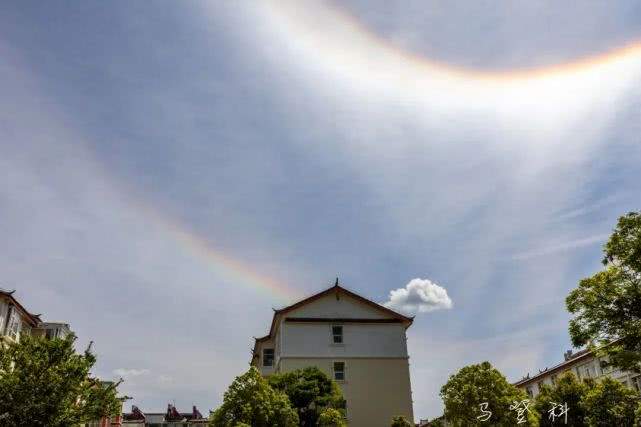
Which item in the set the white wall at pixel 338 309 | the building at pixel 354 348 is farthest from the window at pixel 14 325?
the white wall at pixel 338 309

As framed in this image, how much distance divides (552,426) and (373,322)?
15.3 metres

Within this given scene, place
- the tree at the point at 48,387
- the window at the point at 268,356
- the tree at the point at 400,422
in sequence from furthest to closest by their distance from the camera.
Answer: the window at the point at 268,356, the tree at the point at 400,422, the tree at the point at 48,387

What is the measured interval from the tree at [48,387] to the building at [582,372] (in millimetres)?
37573

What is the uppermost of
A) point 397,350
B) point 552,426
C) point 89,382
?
point 397,350

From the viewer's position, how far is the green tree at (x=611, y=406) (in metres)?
31.1

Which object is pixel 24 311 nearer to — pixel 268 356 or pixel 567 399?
pixel 268 356

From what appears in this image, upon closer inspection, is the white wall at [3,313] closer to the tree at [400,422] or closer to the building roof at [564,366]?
the tree at [400,422]

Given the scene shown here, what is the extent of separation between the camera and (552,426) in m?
38.3

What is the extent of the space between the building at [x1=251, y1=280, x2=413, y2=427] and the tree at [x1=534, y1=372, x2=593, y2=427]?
32.7 ft

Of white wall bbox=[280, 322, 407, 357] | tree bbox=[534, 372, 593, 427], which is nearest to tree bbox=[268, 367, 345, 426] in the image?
white wall bbox=[280, 322, 407, 357]

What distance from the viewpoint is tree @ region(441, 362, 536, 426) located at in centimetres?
2645

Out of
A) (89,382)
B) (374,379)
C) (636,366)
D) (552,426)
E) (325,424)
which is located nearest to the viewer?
(636,366)

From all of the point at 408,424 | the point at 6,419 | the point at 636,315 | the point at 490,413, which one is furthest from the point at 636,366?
the point at 6,419

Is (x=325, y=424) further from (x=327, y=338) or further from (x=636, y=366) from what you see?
(x=636, y=366)
